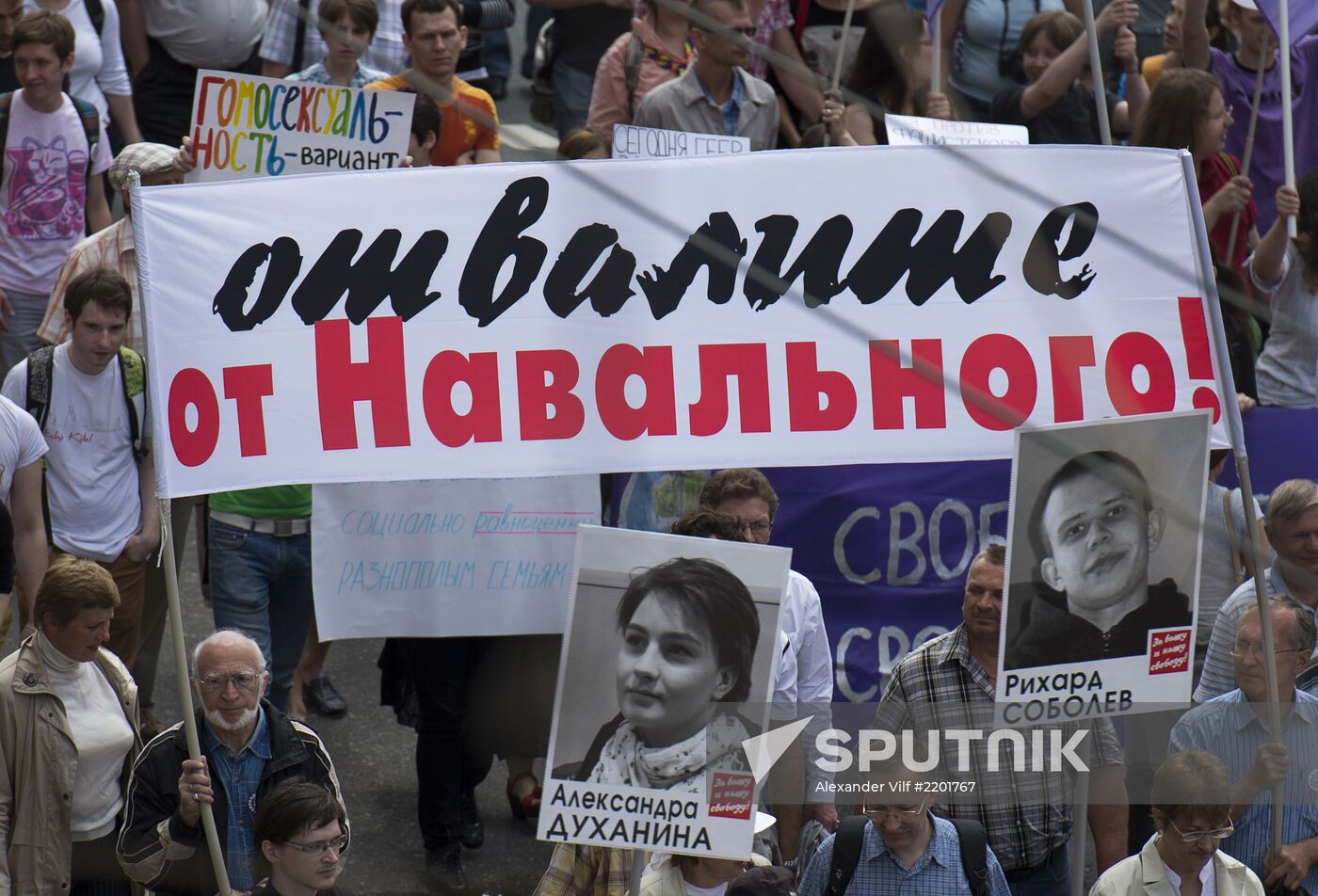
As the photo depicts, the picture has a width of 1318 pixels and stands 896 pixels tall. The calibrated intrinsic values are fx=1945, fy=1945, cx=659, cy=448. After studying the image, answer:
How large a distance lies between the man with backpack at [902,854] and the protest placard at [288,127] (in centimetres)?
301

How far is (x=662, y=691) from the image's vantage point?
4.32 meters

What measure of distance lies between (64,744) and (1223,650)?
3109 mm

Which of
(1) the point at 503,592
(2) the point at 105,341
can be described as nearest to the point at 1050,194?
(1) the point at 503,592

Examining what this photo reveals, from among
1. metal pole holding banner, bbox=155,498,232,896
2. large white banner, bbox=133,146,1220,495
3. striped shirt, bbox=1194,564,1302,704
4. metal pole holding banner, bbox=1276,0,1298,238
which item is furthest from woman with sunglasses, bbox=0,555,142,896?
metal pole holding banner, bbox=1276,0,1298,238

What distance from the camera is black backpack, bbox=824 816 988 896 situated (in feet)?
15.2

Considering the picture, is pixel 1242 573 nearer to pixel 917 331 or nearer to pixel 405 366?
pixel 917 331

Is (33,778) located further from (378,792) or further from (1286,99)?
(1286,99)

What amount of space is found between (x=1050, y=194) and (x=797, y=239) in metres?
0.63

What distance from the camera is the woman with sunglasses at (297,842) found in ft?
14.2

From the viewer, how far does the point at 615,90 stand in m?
7.91

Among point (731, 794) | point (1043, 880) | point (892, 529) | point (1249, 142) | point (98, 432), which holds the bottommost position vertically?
point (1043, 880)

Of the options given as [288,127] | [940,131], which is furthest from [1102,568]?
[288,127]

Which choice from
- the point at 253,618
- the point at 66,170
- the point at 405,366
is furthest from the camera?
the point at 66,170

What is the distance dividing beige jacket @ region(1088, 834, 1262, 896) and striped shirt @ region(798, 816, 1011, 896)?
0.97ft
